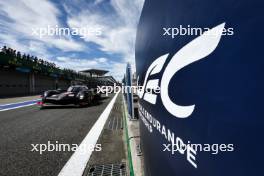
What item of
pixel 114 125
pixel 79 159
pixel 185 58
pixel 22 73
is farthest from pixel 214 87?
pixel 22 73

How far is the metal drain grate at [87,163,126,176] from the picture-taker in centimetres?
222

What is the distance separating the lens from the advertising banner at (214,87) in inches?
18.3

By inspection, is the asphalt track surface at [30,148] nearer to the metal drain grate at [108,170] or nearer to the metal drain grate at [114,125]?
the metal drain grate at [108,170]

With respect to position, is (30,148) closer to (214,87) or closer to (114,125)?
(114,125)

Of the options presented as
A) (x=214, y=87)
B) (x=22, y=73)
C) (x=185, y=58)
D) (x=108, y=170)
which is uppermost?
(x=22, y=73)

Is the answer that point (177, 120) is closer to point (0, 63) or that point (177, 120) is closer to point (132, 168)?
point (132, 168)

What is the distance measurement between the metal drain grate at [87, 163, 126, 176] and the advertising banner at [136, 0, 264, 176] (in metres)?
1.33

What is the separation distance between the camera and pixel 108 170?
233 cm

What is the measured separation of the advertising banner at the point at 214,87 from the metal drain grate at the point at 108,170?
1.33 m

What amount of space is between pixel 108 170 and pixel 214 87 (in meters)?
2.10

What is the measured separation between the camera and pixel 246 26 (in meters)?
0.48

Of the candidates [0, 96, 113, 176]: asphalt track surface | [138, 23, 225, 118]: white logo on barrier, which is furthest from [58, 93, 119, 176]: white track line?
[138, 23, 225, 118]: white logo on barrier

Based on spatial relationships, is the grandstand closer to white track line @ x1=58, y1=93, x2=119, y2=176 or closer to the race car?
the race car

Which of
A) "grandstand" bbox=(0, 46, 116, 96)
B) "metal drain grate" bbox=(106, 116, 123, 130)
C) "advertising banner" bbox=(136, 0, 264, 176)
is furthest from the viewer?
"grandstand" bbox=(0, 46, 116, 96)
